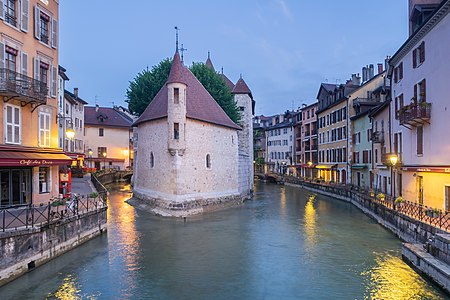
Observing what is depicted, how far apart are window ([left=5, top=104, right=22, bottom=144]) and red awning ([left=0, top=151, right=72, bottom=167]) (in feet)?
2.66

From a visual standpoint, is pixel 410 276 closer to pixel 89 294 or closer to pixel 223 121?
pixel 89 294

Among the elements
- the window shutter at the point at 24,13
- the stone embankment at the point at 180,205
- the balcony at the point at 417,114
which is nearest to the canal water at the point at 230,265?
the stone embankment at the point at 180,205

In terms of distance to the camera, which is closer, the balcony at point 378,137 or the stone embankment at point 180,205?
the stone embankment at point 180,205

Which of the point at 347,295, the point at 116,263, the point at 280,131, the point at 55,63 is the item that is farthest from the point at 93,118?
the point at 347,295

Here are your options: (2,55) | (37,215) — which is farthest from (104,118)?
(37,215)

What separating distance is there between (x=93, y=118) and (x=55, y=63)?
150 feet

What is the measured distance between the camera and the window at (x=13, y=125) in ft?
56.5

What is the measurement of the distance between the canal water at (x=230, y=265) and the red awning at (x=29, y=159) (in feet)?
15.6

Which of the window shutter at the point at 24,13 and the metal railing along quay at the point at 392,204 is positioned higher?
the window shutter at the point at 24,13

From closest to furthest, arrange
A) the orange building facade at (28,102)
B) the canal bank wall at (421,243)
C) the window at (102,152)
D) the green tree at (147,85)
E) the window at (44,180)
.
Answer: the canal bank wall at (421,243)
the orange building facade at (28,102)
the window at (44,180)
the green tree at (147,85)
the window at (102,152)

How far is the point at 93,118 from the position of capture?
64.4 metres

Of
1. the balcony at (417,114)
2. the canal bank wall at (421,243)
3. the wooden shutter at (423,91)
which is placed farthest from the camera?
the wooden shutter at (423,91)

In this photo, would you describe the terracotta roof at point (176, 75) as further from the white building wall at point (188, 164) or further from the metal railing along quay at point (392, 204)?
the metal railing along quay at point (392, 204)

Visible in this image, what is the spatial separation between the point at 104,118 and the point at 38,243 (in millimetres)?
54276
